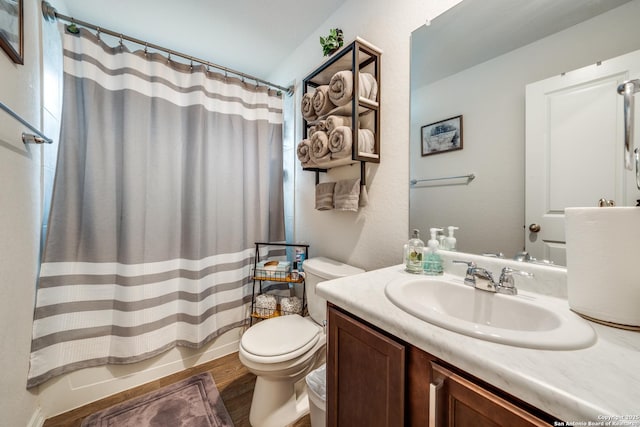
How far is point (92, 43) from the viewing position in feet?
4.34

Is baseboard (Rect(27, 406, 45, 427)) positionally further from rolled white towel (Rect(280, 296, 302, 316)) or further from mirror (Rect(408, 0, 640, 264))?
mirror (Rect(408, 0, 640, 264))

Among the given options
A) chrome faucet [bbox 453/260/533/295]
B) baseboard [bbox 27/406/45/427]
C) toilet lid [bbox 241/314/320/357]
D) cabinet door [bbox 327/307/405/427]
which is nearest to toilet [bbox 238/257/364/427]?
toilet lid [bbox 241/314/320/357]

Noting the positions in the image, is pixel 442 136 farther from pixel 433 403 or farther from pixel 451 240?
pixel 433 403

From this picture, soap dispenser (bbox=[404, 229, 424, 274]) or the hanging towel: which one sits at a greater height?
the hanging towel

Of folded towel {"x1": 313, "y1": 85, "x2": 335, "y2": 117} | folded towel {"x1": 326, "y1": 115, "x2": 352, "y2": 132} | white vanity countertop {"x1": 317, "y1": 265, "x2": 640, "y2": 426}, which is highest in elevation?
folded towel {"x1": 313, "y1": 85, "x2": 335, "y2": 117}

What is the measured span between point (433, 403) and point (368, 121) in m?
1.23

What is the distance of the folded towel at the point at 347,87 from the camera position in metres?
1.19

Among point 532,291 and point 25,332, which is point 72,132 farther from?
point 532,291

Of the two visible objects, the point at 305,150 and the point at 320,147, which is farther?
the point at 305,150

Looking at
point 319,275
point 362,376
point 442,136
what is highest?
point 442,136

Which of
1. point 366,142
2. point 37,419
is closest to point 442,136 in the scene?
point 366,142

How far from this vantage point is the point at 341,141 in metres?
1.20

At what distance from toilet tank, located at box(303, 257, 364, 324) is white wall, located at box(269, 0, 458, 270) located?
9 centimetres

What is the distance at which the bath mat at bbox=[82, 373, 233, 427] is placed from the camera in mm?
1227
